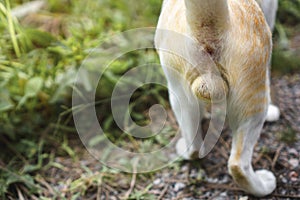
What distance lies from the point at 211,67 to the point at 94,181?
32.8 inches

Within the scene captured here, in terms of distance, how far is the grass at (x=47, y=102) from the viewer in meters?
1.79

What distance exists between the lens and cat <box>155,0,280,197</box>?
45.7 inches

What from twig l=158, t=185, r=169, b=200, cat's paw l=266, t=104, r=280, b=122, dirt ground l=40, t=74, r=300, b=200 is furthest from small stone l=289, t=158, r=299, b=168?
twig l=158, t=185, r=169, b=200

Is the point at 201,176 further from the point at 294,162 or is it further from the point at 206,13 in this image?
the point at 206,13

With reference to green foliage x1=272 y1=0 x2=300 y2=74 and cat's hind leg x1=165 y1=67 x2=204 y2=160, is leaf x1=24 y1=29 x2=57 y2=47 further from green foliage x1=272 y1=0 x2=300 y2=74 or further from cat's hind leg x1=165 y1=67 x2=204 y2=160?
green foliage x1=272 y1=0 x2=300 y2=74

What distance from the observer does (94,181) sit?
1782mm

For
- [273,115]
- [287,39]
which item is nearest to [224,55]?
[273,115]

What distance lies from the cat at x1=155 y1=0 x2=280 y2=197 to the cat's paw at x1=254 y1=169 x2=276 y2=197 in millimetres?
224

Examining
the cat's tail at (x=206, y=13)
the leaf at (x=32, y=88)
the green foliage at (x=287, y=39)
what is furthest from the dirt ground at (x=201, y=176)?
the cat's tail at (x=206, y=13)

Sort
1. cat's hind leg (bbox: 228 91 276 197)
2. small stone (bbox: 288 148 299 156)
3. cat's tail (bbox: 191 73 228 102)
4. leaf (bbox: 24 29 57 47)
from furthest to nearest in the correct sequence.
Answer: leaf (bbox: 24 29 57 47) → small stone (bbox: 288 148 299 156) → cat's hind leg (bbox: 228 91 276 197) → cat's tail (bbox: 191 73 228 102)

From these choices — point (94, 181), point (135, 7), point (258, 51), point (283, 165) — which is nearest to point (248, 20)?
point (258, 51)

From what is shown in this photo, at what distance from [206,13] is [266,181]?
2.49ft

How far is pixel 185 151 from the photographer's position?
1748mm

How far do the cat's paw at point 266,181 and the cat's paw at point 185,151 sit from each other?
260 mm
